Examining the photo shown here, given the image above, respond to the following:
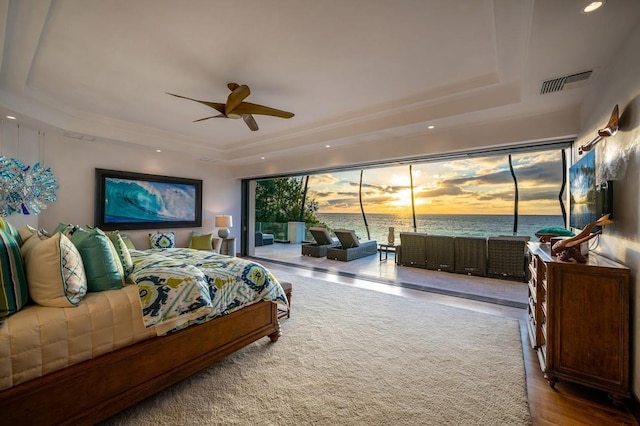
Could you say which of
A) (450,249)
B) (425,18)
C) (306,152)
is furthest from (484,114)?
(306,152)

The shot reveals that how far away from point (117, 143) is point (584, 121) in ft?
24.3

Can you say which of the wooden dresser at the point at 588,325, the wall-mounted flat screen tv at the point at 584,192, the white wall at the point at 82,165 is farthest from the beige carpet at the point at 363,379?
the white wall at the point at 82,165

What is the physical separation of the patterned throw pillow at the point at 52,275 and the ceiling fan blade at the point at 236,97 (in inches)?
80.3

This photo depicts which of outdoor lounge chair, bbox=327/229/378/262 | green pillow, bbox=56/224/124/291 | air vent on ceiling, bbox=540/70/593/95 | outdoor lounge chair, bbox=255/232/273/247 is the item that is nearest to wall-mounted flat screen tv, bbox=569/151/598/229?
air vent on ceiling, bbox=540/70/593/95

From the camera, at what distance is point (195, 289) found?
2047mm

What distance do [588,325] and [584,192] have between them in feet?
4.41

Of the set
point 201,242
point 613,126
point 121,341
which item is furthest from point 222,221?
point 613,126

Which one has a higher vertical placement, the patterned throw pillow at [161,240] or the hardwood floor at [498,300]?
the patterned throw pillow at [161,240]

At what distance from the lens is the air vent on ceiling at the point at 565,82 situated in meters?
2.61

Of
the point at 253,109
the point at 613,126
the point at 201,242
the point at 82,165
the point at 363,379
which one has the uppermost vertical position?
the point at 253,109

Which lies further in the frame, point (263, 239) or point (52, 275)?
point (263, 239)

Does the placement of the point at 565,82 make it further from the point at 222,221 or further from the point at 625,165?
the point at 222,221

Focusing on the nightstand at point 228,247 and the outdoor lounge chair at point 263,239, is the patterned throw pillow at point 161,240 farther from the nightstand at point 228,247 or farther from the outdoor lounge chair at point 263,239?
the outdoor lounge chair at point 263,239

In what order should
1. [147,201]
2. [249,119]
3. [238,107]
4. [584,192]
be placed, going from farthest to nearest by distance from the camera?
1. [147,201]
2. [249,119]
3. [238,107]
4. [584,192]
